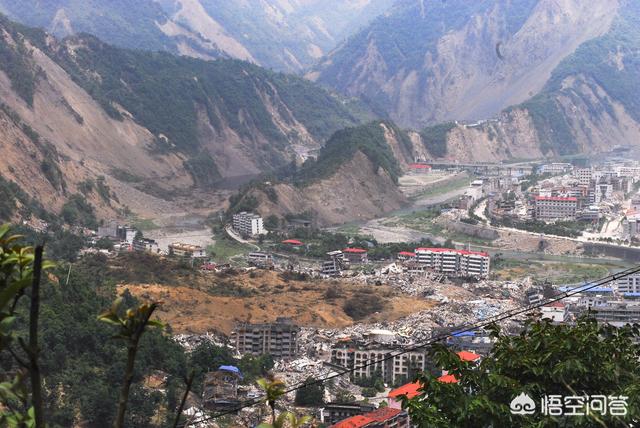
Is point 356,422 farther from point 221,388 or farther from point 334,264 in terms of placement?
point 334,264

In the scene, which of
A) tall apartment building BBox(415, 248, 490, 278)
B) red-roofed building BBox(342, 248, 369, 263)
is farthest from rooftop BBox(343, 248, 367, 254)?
tall apartment building BBox(415, 248, 490, 278)

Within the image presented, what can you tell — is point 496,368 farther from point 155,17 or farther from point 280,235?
point 155,17

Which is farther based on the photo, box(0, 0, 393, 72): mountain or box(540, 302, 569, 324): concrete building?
box(0, 0, 393, 72): mountain

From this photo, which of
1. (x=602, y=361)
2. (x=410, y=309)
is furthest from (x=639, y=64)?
(x=602, y=361)

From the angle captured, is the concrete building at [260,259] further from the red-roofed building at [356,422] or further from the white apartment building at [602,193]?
the red-roofed building at [356,422]

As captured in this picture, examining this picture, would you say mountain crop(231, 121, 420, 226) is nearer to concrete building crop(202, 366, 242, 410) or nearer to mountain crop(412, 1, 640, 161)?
mountain crop(412, 1, 640, 161)
